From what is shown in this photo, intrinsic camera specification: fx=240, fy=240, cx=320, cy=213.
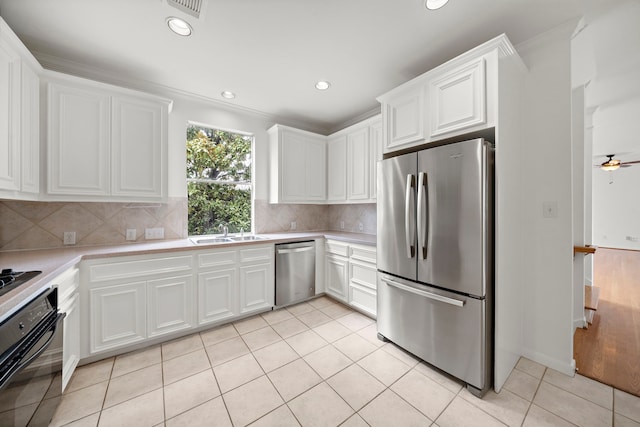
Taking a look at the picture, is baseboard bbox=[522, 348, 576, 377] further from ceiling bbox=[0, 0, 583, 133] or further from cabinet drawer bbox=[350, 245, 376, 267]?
ceiling bbox=[0, 0, 583, 133]

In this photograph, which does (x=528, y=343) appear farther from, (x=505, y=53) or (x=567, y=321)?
(x=505, y=53)

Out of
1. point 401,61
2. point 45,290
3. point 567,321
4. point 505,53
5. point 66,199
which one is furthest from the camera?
point 401,61

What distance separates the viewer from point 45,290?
1315 millimetres

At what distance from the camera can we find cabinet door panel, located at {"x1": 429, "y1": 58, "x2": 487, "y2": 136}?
1.69 m

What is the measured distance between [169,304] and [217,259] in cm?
56

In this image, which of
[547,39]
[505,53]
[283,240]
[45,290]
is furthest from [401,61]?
[45,290]

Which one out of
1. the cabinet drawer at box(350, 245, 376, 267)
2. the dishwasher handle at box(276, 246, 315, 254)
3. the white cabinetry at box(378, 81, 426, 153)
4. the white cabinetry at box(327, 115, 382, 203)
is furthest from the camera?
the white cabinetry at box(327, 115, 382, 203)

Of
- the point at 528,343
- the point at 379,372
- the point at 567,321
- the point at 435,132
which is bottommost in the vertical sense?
the point at 379,372

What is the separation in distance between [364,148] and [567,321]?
2.50 metres

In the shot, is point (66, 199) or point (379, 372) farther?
point (66, 199)

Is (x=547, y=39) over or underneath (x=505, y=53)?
over

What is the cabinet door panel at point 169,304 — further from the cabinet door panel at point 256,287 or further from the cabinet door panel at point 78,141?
the cabinet door panel at point 78,141

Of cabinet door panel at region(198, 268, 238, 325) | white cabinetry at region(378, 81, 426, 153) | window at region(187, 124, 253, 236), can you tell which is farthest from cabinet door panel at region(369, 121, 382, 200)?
cabinet door panel at region(198, 268, 238, 325)

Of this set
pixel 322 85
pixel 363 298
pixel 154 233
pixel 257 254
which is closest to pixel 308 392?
pixel 363 298
